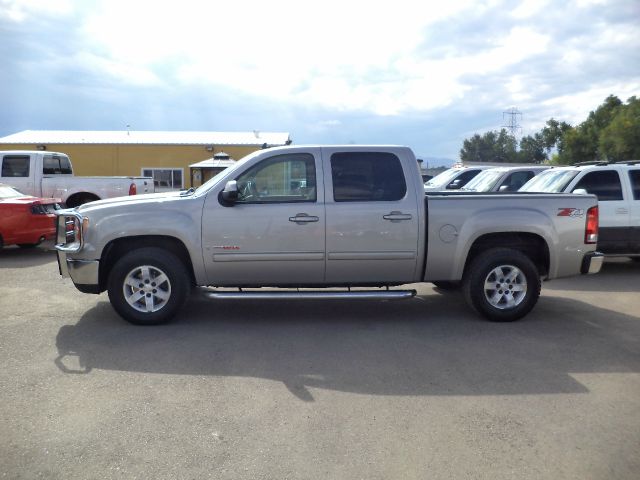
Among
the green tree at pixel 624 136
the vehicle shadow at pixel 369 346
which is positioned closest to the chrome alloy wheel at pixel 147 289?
the vehicle shadow at pixel 369 346

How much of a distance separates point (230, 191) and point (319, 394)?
2539mm

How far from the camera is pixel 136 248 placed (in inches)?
250

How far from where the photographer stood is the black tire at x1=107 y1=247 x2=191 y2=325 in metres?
6.12

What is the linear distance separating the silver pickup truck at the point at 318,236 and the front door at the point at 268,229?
1 cm

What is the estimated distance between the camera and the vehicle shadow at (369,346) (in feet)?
15.6

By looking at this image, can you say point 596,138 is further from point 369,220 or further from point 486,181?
point 369,220

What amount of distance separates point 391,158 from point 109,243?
332cm

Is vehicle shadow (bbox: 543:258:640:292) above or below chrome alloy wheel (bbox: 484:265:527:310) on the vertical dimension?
below

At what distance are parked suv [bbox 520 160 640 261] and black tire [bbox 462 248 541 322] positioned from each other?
147 inches

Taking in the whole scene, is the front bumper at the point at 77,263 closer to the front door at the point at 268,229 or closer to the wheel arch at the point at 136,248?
the wheel arch at the point at 136,248

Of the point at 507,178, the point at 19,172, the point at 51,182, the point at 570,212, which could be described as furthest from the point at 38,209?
the point at 507,178

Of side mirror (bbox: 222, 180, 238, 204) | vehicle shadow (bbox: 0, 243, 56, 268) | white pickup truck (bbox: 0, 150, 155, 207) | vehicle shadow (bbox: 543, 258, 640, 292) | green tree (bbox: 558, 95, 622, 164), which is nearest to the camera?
side mirror (bbox: 222, 180, 238, 204)

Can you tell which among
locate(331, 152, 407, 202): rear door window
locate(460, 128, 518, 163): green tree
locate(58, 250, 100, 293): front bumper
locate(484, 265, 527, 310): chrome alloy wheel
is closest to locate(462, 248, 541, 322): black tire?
locate(484, 265, 527, 310): chrome alloy wheel

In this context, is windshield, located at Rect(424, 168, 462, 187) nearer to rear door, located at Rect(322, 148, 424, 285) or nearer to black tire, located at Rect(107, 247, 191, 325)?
rear door, located at Rect(322, 148, 424, 285)
